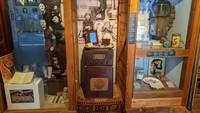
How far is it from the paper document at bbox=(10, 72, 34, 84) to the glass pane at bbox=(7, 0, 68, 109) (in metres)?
0.06

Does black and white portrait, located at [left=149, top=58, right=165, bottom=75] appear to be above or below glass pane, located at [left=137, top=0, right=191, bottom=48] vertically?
below

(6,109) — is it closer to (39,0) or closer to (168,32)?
(39,0)

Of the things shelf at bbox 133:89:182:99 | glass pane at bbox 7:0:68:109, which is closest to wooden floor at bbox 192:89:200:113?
shelf at bbox 133:89:182:99

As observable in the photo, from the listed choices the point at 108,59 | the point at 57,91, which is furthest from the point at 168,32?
the point at 57,91

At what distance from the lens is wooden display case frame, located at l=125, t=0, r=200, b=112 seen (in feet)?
5.70

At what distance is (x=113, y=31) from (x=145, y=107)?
1.04 m

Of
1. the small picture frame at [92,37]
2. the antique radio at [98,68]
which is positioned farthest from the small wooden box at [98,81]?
the small picture frame at [92,37]

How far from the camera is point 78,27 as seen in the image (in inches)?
90.2

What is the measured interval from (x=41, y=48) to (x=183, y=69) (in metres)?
1.65

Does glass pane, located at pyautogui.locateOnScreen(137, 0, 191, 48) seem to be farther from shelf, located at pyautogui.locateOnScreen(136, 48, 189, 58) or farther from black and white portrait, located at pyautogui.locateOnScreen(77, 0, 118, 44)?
black and white portrait, located at pyautogui.locateOnScreen(77, 0, 118, 44)

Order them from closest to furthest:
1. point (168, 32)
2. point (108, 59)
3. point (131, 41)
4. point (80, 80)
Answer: point (131, 41) → point (108, 59) → point (168, 32) → point (80, 80)

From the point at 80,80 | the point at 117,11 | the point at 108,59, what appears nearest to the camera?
the point at 108,59

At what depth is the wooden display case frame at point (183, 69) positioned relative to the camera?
174cm

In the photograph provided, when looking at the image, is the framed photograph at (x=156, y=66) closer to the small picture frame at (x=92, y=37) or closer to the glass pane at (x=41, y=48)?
the small picture frame at (x=92, y=37)
